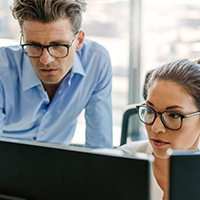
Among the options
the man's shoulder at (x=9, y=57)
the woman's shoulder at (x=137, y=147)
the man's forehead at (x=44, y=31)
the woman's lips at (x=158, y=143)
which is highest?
the man's forehead at (x=44, y=31)

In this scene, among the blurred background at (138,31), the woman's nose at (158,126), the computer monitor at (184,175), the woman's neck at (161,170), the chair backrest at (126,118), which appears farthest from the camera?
the blurred background at (138,31)

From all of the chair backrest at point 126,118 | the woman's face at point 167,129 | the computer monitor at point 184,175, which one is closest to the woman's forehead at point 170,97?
the woman's face at point 167,129

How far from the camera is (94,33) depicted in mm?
2986

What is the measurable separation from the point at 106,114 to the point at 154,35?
1.55m

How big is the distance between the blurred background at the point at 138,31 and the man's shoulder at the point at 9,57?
62.3 inches

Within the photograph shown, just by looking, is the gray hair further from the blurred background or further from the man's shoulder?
the blurred background

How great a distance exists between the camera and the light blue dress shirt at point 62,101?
1512mm

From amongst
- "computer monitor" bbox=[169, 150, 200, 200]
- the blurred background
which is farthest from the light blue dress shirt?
the blurred background

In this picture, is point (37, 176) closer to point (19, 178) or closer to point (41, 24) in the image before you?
point (19, 178)

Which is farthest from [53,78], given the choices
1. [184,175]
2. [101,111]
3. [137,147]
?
[184,175]

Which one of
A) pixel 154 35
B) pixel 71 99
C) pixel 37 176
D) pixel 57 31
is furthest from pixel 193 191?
pixel 154 35

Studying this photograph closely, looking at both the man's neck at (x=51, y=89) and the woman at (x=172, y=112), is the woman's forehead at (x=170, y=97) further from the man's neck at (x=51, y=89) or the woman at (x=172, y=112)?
the man's neck at (x=51, y=89)

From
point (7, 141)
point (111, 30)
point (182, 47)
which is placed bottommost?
point (7, 141)

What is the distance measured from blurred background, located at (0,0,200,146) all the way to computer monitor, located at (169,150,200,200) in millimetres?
2482
